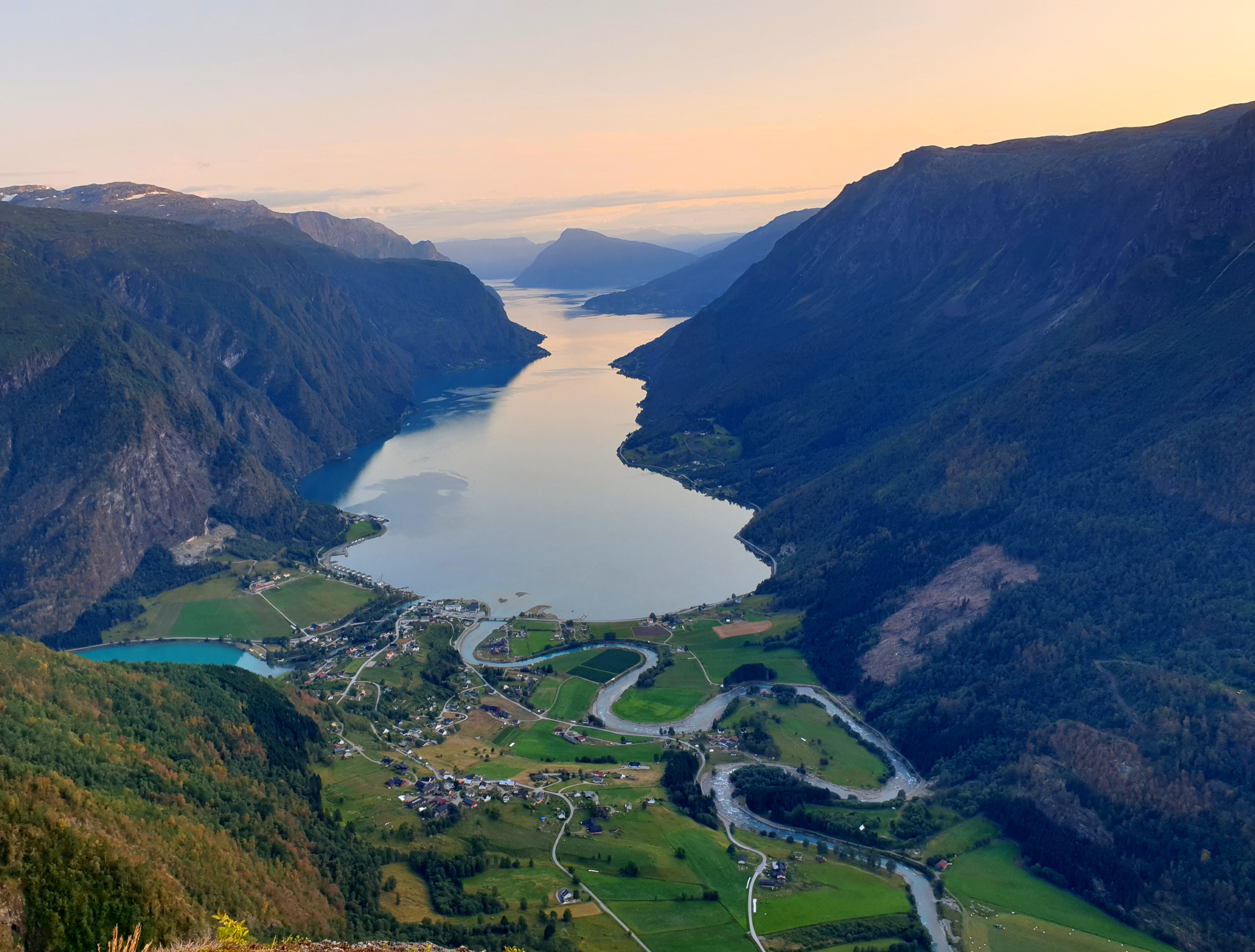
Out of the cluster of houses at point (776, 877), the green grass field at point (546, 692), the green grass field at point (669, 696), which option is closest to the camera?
the cluster of houses at point (776, 877)

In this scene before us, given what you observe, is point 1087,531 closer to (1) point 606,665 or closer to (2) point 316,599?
(1) point 606,665

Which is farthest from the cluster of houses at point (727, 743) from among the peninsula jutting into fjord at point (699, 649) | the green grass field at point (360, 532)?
the green grass field at point (360, 532)

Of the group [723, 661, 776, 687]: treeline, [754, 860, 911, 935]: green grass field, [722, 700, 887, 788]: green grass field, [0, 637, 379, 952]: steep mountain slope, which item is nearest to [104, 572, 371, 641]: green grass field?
[0, 637, 379, 952]: steep mountain slope

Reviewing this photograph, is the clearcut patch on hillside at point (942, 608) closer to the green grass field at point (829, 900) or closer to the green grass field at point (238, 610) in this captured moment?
the green grass field at point (829, 900)

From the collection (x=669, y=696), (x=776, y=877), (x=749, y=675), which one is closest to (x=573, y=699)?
(x=669, y=696)

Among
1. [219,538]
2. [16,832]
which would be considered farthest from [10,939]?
[219,538]

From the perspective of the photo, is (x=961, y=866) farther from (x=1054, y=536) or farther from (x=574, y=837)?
(x=1054, y=536)

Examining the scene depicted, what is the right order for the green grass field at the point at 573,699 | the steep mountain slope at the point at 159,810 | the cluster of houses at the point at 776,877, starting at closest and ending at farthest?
the steep mountain slope at the point at 159,810 < the cluster of houses at the point at 776,877 < the green grass field at the point at 573,699

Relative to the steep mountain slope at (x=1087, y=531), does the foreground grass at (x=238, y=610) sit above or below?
below
